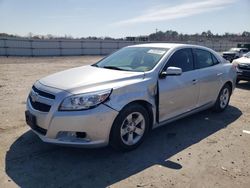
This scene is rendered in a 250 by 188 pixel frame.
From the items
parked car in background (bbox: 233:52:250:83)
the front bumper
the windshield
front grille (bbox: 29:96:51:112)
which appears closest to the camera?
the front bumper

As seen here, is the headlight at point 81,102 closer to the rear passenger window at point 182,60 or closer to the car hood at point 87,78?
the car hood at point 87,78

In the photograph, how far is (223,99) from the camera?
6469 mm

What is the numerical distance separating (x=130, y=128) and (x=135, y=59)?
145cm

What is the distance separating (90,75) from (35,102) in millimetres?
941

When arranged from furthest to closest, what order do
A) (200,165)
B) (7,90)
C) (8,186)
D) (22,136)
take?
(7,90) → (22,136) → (200,165) → (8,186)

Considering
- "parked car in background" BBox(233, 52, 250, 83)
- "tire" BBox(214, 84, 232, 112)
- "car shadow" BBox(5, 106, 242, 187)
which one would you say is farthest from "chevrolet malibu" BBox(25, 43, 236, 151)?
"parked car in background" BBox(233, 52, 250, 83)

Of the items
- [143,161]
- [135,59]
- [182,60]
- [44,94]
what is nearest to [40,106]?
[44,94]

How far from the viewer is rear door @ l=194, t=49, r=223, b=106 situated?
5.48 metres

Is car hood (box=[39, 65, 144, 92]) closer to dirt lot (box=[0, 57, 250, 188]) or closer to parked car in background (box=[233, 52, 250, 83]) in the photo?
dirt lot (box=[0, 57, 250, 188])

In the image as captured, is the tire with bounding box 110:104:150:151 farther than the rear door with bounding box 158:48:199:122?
No

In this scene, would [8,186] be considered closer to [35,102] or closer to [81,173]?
[81,173]

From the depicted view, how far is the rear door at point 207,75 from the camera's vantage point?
18.0 ft

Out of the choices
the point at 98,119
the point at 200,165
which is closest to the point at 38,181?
the point at 98,119

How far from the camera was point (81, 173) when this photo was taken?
11.6ft
